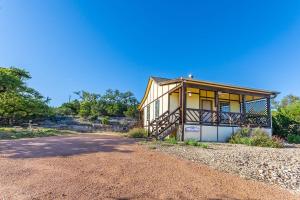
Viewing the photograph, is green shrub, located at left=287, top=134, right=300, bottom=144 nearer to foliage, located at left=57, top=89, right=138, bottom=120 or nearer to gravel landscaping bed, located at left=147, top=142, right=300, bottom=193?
gravel landscaping bed, located at left=147, top=142, right=300, bottom=193

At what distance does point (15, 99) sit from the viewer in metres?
18.8

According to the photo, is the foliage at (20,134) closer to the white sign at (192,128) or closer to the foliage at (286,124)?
the white sign at (192,128)

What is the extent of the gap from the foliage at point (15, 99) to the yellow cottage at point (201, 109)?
10810mm

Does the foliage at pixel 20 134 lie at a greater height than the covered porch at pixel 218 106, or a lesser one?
Answer: lesser

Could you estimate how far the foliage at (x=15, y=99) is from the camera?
18.7m

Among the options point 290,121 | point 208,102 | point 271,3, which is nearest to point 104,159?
point 208,102

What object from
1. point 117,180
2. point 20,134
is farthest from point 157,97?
point 117,180

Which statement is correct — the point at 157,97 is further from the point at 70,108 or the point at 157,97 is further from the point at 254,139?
the point at 70,108

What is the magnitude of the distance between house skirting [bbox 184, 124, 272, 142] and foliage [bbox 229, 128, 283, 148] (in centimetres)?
43

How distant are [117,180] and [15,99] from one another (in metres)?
18.3

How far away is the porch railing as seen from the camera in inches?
500

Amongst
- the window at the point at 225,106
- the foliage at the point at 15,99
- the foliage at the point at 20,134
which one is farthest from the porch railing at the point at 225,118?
the foliage at the point at 15,99

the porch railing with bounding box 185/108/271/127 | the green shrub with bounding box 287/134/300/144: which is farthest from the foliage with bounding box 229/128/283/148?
the green shrub with bounding box 287/134/300/144

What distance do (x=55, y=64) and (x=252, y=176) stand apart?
2442 centimetres
